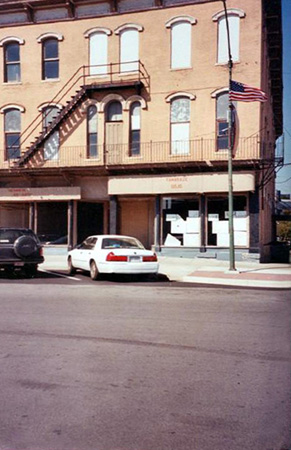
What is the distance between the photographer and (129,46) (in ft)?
72.4

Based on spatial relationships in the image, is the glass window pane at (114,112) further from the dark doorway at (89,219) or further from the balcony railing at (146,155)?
the dark doorway at (89,219)

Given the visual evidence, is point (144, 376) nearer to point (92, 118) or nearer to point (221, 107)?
point (221, 107)

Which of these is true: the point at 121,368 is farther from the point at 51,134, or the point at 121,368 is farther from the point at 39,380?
the point at 51,134

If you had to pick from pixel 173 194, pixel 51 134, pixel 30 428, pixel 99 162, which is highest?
pixel 51 134

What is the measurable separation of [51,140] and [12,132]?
7.36 feet

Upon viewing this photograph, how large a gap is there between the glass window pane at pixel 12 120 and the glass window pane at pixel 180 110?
315 inches

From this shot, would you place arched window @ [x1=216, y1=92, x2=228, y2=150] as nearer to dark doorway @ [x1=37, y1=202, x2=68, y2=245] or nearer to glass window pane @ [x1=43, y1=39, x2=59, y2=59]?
dark doorway @ [x1=37, y1=202, x2=68, y2=245]

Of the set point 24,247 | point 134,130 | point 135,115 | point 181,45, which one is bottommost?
point 24,247

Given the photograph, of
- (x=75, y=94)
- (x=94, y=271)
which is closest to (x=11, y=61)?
(x=75, y=94)

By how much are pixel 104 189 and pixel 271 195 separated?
9977 mm

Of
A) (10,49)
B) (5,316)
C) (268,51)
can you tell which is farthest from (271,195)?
(5,316)

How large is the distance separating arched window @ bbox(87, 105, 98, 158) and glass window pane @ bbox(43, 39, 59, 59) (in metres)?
3.42

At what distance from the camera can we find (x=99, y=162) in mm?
22297

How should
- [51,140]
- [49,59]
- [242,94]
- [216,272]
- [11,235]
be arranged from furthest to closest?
1. [49,59]
2. [51,140]
3. [216,272]
4. [242,94]
5. [11,235]
